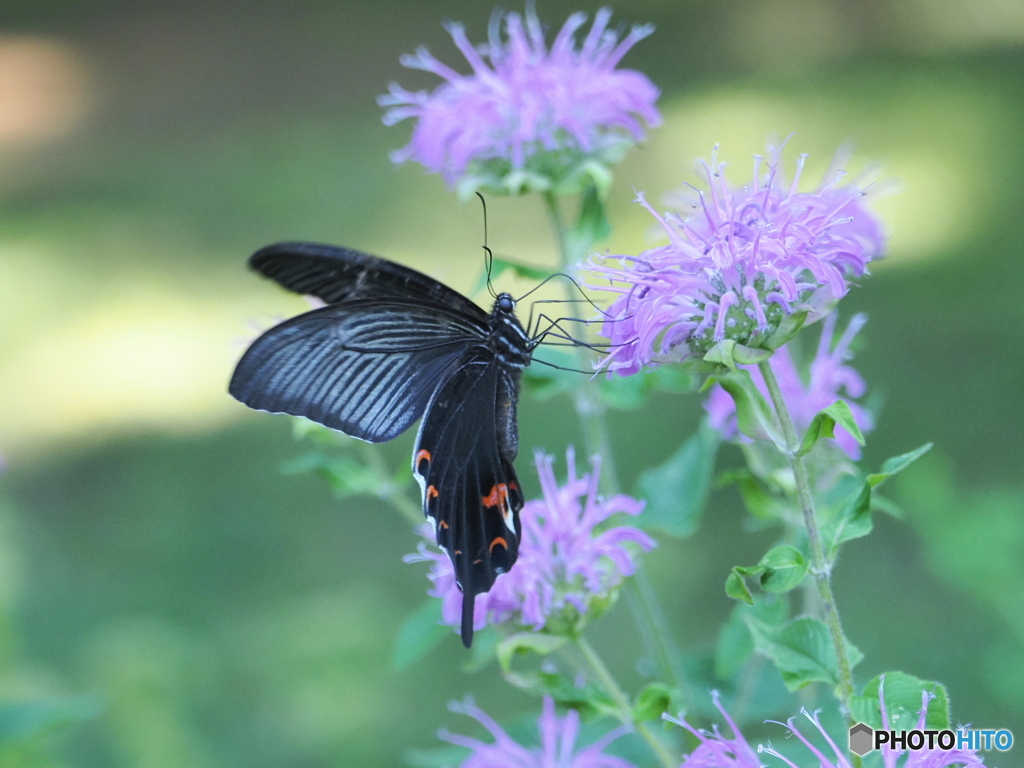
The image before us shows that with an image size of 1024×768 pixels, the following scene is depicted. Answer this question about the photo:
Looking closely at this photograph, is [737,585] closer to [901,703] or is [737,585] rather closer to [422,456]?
[901,703]

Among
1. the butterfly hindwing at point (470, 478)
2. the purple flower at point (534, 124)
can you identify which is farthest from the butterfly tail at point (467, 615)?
the purple flower at point (534, 124)

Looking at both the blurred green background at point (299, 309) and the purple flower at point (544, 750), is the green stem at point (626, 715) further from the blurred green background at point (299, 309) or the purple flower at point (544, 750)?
the blurred green background at point (299, 309)

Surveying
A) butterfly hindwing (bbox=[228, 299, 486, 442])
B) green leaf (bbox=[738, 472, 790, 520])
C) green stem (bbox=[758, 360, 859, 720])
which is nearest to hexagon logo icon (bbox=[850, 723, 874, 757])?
green stem (bbox=[758, 360, 859, 720])

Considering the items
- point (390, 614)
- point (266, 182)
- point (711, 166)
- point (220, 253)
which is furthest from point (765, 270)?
point (266, 182)

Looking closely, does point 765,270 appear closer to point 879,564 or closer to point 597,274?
point 597,274

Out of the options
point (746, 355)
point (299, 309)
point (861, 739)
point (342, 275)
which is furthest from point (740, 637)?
point (299, 309)

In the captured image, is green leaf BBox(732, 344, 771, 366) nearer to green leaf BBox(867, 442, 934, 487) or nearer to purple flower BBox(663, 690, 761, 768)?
green leaf BBox(867, 442, 934, 487)
